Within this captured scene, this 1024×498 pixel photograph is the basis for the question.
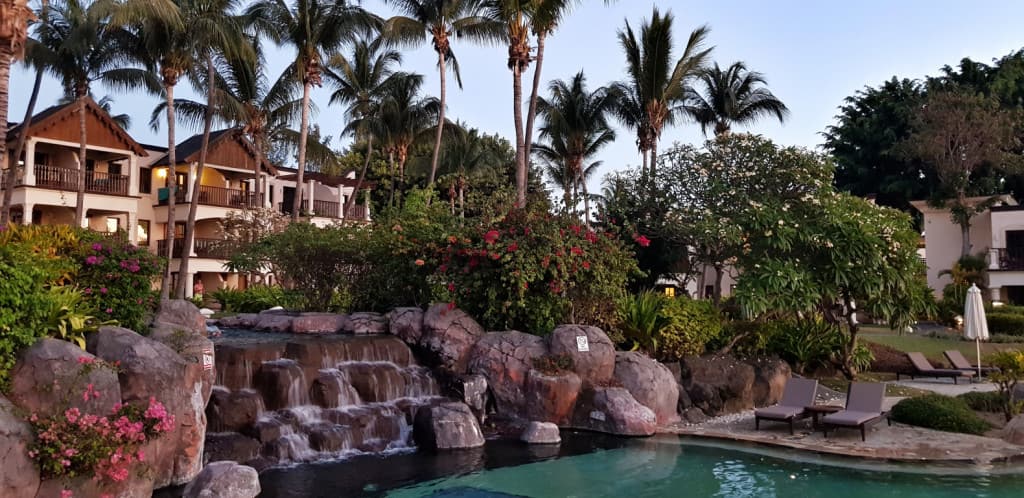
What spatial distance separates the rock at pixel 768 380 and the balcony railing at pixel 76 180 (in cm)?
2870

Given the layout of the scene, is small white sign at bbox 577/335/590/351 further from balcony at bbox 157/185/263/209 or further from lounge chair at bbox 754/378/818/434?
balcony at bbox 157/185/263/209

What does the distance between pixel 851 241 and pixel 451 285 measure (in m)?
8.24

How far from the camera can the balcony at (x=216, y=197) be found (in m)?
38.9

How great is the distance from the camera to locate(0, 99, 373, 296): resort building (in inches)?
1326

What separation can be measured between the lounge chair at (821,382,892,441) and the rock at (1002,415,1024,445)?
5.66 feet

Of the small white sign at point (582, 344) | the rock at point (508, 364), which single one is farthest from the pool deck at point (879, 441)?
the rock at point (508, 364)

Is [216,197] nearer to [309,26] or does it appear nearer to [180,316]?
[309,26]

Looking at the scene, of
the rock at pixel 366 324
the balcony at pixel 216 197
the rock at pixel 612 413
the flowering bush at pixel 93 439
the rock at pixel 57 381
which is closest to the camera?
the flowering bush at pixel 93 439

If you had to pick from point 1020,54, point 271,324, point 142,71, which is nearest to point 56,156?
point 142,71

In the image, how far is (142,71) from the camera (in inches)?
1277

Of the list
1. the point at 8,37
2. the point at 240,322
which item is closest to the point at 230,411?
the point at 8,37

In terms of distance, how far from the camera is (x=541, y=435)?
40.9 feet

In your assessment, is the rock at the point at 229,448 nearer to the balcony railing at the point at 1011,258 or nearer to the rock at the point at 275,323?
the rock at the point at 275,323

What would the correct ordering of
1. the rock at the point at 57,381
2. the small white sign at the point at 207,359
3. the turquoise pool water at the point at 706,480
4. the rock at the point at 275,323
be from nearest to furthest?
the rock at the point at 57,381, the turquoise pool water at the point at 706,480, the small white sign at the point at 207,359, the rock at the point at 275,323
